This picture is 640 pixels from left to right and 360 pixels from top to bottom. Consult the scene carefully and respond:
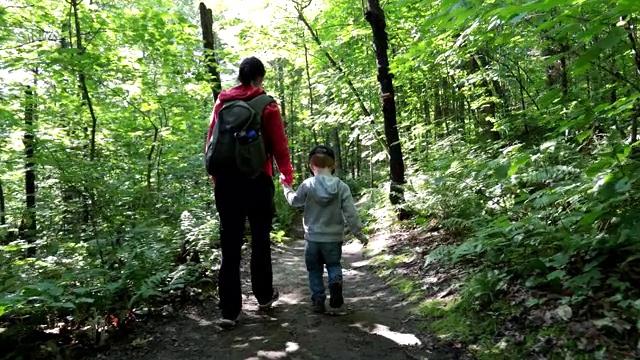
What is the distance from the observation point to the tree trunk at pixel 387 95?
8.27 metres

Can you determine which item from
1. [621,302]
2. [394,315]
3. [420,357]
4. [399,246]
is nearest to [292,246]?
[399,246]

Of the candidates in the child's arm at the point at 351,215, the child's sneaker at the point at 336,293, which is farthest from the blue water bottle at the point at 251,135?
the child's sneaker at the point at 336,293

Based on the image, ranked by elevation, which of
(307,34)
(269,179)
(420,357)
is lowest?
(420,357)

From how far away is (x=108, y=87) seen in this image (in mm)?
8602

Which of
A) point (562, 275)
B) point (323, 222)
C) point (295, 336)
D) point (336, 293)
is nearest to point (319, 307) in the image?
point (336, 293)

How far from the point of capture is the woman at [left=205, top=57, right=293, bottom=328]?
13.5ft

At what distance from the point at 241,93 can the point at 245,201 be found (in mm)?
1100

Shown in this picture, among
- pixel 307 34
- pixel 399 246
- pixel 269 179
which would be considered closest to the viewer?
pixel 269 179

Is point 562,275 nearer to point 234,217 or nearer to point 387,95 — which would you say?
point 234,217

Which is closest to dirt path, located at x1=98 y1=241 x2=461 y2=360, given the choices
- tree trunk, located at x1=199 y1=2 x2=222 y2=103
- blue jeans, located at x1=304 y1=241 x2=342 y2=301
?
blue jeans, located at x1=304 y1=241 x2=342 y2=301

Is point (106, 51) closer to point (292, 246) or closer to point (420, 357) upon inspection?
point (292, 246)

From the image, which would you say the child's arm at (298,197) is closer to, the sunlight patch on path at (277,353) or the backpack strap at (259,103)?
the backpack strap at (259,103)

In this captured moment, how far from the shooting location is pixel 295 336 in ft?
12.4

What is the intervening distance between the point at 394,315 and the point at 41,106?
9365mm
